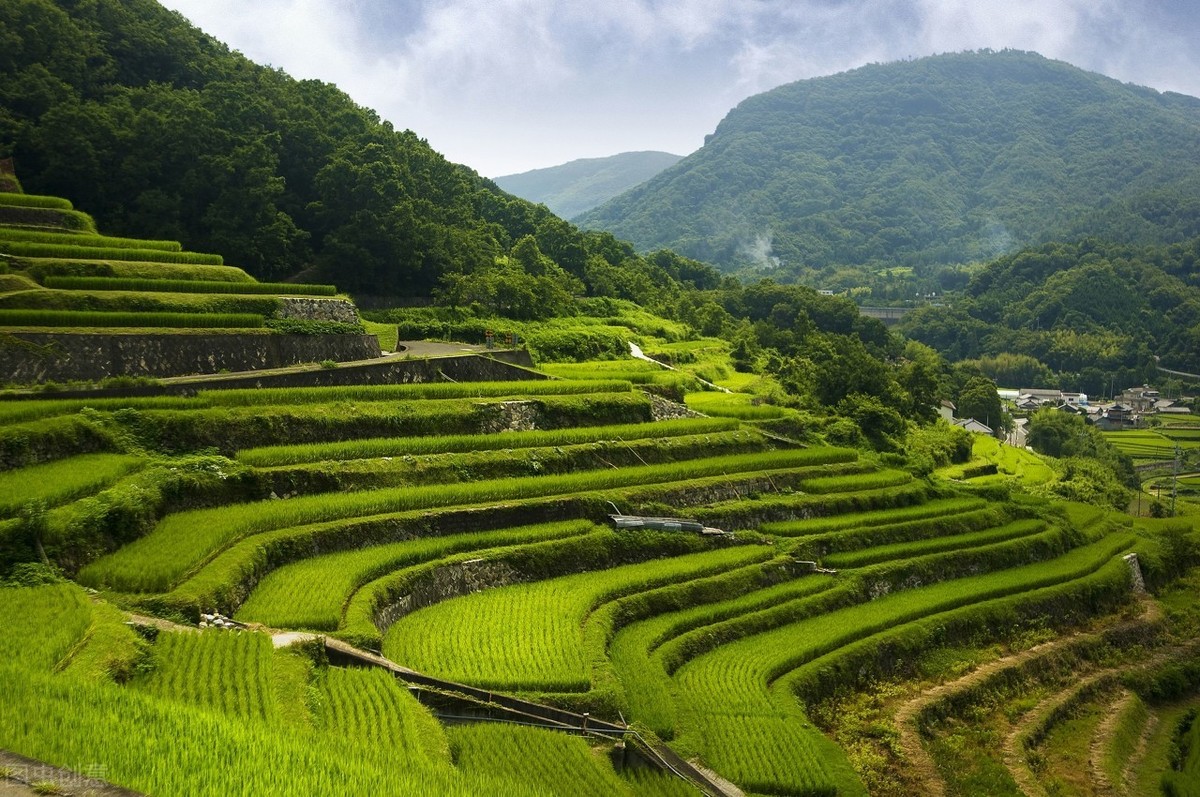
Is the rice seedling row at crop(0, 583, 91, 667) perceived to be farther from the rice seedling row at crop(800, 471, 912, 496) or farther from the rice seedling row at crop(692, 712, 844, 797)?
the rice seedling row at crop(800, 471, 912, 496)

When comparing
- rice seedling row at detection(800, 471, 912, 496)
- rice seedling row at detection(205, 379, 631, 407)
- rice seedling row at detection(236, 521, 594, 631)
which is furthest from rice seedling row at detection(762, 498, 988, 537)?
rice seedling row at detection(205, 379, 631, 407)

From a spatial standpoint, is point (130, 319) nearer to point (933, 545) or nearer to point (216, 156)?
point (216, 156)

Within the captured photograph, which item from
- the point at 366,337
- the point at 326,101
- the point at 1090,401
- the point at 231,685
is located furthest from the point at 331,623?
the point at 1090,401

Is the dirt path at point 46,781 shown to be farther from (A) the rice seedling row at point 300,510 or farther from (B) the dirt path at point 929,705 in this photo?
(B) the dirt path at point 929,705

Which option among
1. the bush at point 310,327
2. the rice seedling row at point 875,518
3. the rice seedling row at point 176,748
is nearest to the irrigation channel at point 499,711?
the rice seedling row at point 176,748

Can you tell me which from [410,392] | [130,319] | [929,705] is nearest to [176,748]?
[929,705]

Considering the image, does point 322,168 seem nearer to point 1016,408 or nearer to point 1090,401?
point 1016,408
